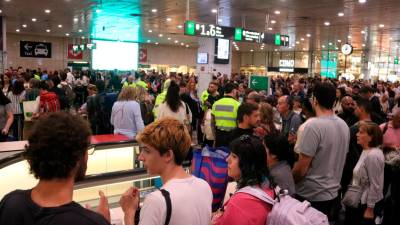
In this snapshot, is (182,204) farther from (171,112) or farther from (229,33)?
(229,33)

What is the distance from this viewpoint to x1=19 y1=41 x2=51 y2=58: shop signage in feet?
103

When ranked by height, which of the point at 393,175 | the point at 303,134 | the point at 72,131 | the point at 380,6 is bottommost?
the point at 393,175

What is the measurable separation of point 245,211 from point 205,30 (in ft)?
34.2

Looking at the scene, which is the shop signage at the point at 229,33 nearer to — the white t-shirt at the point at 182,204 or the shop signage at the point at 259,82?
the shop signage at the point at 259,82

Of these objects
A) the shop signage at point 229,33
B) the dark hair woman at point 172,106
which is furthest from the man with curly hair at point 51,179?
the shop signage at point 229,33

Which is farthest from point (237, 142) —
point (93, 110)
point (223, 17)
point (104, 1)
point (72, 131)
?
point (223, 17)

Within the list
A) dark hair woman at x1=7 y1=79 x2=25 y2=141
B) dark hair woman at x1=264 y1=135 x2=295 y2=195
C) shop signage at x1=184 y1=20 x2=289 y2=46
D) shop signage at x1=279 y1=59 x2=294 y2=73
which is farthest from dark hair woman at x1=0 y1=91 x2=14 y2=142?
shop signage at x1=279 y1=59 x2=294 y2=73

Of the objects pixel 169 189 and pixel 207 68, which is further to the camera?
pixel 207 68

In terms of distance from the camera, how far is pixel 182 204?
6.41 ft

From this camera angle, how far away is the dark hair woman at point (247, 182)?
2.28 metres

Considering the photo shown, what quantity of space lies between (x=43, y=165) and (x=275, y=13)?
14.9 m

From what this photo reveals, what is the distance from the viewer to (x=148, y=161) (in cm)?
216

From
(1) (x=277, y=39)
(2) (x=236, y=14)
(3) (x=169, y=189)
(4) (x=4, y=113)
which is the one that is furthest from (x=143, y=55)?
(3) (x=169, y=189)

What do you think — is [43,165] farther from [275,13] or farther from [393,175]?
[275,13]
